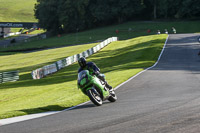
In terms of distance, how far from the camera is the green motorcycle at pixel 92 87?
1319 centimetres

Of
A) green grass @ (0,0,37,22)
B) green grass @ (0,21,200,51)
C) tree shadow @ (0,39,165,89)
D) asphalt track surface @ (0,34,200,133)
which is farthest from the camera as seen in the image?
green grass @ (0,0,37,22)

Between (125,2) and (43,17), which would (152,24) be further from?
(43,17)

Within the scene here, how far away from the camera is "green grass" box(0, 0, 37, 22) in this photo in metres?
163

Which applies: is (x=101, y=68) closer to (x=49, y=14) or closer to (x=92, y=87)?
(x=92, y=87)

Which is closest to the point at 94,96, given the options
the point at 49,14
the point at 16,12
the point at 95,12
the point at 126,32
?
the point at 126,32

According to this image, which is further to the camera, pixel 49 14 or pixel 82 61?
pixel 49 14

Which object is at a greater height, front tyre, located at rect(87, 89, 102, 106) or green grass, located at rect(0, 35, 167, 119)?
front tyre, located at rect(87, 89, 102, 106)

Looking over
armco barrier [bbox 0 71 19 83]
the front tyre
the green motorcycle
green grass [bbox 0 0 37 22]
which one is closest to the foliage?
green grass [bbox 0 0 37 22]

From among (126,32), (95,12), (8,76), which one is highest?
(95,12)

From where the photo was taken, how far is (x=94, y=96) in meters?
13.4

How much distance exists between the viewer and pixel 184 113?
33.3 ft

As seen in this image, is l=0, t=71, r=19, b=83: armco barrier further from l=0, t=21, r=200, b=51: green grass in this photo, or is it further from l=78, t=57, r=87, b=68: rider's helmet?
l=0, t=21, r=200, b=51: green grass

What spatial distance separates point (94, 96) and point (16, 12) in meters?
168

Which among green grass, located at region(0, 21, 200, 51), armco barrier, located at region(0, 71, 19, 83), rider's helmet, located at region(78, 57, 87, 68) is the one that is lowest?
armco barrier, located at region(0, 71, 19, 83)
